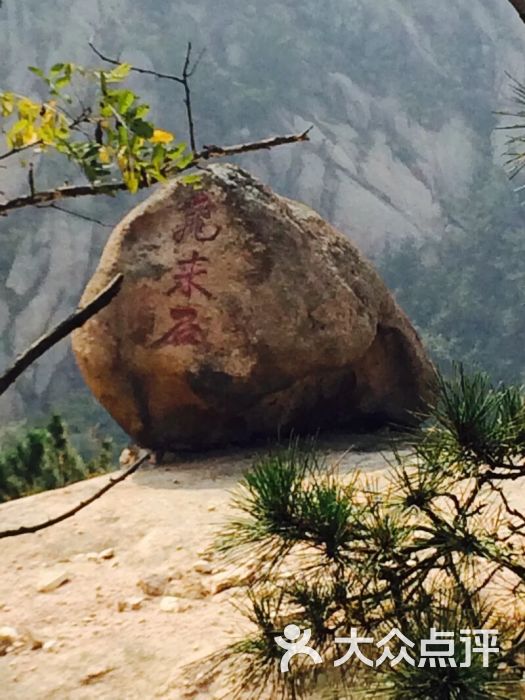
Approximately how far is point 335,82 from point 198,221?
13.4m

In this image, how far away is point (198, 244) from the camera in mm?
4160

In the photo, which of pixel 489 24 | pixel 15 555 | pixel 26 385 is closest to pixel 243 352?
pixel 15 555

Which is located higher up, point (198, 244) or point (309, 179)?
point (309, 179)

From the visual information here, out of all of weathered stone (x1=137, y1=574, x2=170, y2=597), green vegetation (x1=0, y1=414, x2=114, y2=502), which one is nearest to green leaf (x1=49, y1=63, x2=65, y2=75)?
weathered stone (x1=137, y1=574, x2=170, y2=597)

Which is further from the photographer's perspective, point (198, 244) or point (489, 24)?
point (489, 24)

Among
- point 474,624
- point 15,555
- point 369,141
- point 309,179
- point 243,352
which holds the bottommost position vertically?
point 15,555

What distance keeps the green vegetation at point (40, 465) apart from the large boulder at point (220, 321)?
86 centimetres

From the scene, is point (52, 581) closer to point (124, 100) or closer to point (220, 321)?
point (220, 321)

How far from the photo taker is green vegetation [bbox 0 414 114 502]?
483 centimetres

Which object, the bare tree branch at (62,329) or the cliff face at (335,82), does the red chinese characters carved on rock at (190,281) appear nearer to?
the bare tree branch at (62,329)

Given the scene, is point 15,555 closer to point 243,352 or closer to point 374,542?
point 243,352

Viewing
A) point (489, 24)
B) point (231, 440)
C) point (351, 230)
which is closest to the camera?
point (231, 440)

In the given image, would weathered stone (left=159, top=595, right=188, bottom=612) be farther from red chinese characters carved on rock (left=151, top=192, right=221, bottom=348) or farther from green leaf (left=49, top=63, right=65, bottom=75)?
red chinese characters carved on rock (left=151, top=192, right=221, bottom=348)

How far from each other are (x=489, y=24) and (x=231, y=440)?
16069mm
